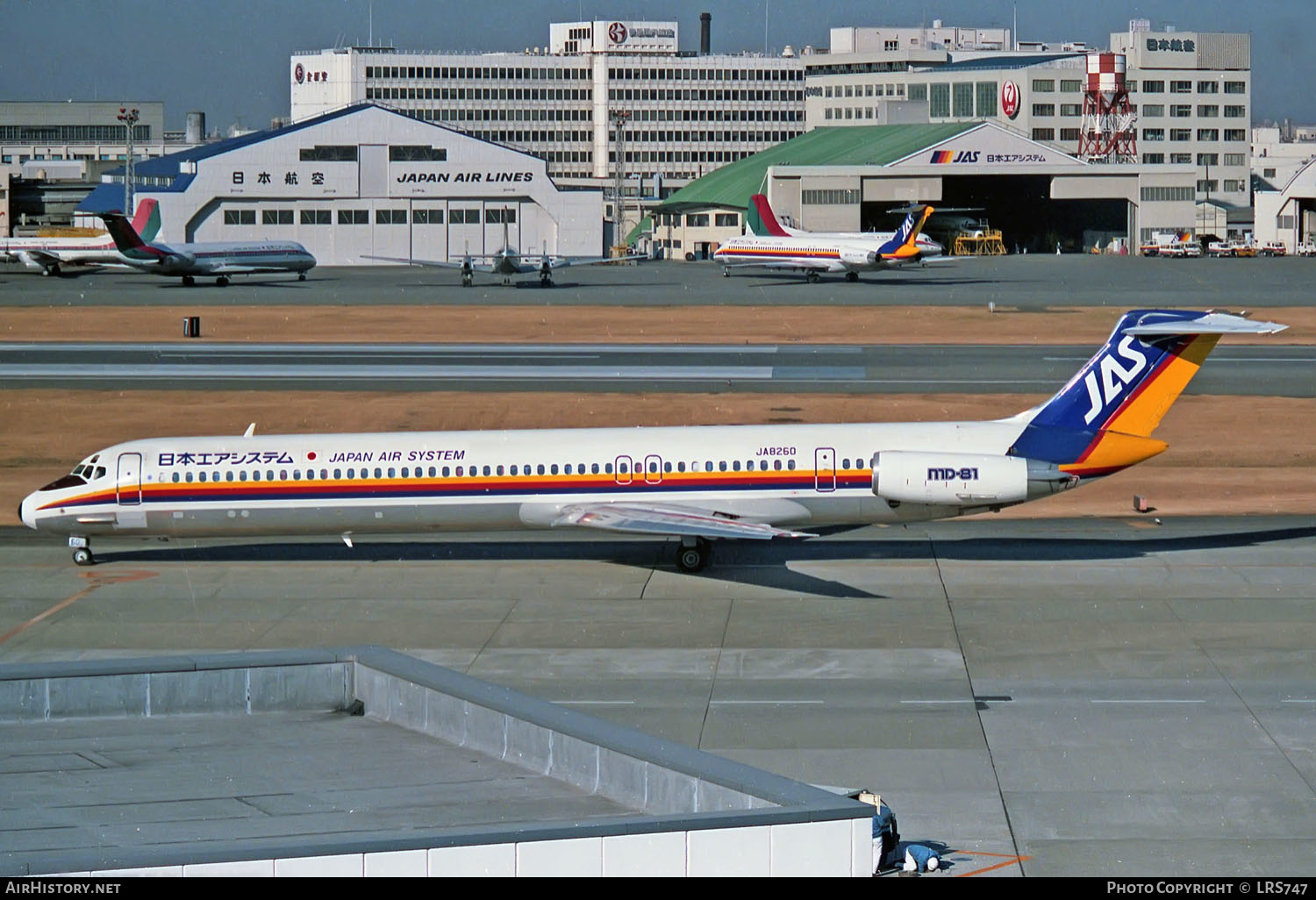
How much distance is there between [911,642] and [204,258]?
319 feet

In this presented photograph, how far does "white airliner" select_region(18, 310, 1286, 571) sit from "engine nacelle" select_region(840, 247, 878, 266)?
84.5 metres

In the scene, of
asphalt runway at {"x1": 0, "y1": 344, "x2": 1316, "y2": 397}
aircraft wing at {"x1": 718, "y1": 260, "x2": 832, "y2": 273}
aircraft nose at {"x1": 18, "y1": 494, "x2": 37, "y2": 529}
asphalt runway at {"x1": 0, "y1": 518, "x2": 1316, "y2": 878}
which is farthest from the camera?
aircraft wing at {"x1": 718, "y1": 260, "x2": 832, "y2": 273}

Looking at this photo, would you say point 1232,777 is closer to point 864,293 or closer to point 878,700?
point 878,700

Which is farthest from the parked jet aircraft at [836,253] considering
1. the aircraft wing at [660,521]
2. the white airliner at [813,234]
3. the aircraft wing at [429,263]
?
the aircraft wing at [660,521]

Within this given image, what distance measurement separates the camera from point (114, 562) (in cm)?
3581

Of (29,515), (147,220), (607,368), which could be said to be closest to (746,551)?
(29,515)

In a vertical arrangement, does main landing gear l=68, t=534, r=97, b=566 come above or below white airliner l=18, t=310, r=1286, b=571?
below

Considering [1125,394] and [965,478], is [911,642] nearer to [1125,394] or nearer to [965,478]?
[965,478]

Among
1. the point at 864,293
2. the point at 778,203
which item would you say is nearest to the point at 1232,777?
the point at 864,293

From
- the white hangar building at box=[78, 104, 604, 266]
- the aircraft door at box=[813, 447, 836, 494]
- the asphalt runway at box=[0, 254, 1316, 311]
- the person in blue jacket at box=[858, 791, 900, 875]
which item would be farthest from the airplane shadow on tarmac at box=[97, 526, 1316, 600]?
the white hangar building at box=[78, 104, 604, 266]

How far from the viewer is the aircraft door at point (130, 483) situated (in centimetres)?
3406

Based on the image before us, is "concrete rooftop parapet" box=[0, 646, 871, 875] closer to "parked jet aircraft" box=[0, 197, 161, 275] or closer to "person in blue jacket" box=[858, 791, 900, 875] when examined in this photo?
"person in blue jacket" box=[858, 791, 900, 875]

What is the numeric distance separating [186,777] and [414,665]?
2983 mm

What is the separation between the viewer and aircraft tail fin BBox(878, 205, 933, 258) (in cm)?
11694
